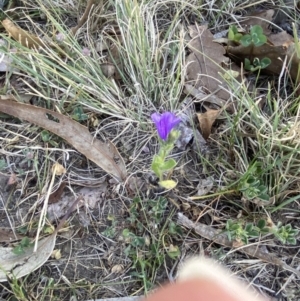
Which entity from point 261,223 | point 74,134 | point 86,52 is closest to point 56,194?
point 74,134

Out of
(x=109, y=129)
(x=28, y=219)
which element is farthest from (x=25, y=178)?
(x=109, y=129)

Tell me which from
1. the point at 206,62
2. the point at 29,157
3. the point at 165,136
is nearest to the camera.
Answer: the point at 165,136

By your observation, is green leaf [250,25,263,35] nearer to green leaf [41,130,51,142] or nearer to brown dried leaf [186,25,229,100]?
brown dried leaf [186,25,229,100]

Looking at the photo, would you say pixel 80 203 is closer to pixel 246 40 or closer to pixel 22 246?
pixel 22 246

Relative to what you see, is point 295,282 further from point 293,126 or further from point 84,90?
point 84,90

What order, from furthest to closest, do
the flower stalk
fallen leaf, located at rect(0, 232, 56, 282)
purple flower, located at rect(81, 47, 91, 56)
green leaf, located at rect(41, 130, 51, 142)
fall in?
1. purple flower, located at rect(81, 47, 91, 56)
2. green leaf, located at rect(41, 130, 51, 142)
3. fallen leaf, located at rect(0, 232, 56, 282)
4. the flower stalk

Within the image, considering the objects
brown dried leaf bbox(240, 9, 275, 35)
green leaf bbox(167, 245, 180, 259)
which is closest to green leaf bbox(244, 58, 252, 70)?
brown dried leaf bbox(240, 9, 275, 35)
